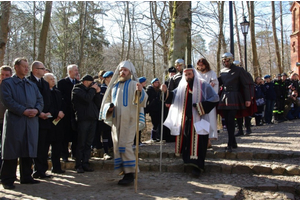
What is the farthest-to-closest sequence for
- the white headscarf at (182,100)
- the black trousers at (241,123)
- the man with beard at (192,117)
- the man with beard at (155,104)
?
the man with beard at (155,104), the black trousers at (241,123), the white headscarf at (182,100), the man with beard at (192,117)

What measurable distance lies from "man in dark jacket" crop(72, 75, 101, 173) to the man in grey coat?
979 mm

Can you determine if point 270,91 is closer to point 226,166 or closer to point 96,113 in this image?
point 226,166

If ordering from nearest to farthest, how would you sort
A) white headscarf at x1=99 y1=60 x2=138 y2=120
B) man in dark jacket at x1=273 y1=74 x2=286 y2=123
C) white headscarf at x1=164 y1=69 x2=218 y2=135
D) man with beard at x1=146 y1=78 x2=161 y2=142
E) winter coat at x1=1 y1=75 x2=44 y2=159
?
winter coat at x1=1 y1=75 x2=44 y2=159 < white headscarf at x1=99 y1=60 x2=138 y2=120 < white headscarf at x1=164 y1=69 x2=218 y2=135 < man with beard at x1=146 y1=78 x2=161 y2=142 < man in dark jacket at x1=273 y1=74 x2=286 y2=123

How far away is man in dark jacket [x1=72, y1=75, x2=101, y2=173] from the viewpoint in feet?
20.4

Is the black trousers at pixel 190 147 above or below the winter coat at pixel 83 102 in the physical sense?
below

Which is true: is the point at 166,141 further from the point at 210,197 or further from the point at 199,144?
the point at 210,197

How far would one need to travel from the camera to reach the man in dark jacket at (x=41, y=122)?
231 inches

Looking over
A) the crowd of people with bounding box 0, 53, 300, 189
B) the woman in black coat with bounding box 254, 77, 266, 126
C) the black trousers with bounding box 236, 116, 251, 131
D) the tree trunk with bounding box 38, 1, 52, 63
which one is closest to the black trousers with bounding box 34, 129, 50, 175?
the crowd of people with bounding box 0, 53, 300, 189

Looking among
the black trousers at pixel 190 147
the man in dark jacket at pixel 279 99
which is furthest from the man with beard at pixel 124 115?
the man in dark jacket at pixel 279 99

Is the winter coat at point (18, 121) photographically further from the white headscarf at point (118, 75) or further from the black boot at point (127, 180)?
the black boot at point (127, 180)

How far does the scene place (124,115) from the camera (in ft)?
17.8

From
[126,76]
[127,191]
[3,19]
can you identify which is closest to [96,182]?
[127,191]

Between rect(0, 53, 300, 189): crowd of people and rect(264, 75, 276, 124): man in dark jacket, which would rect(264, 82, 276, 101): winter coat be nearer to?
rect(264, 75, 276, 124): man in dark jacket

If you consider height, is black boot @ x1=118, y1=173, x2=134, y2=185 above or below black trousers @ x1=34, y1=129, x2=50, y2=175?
below
